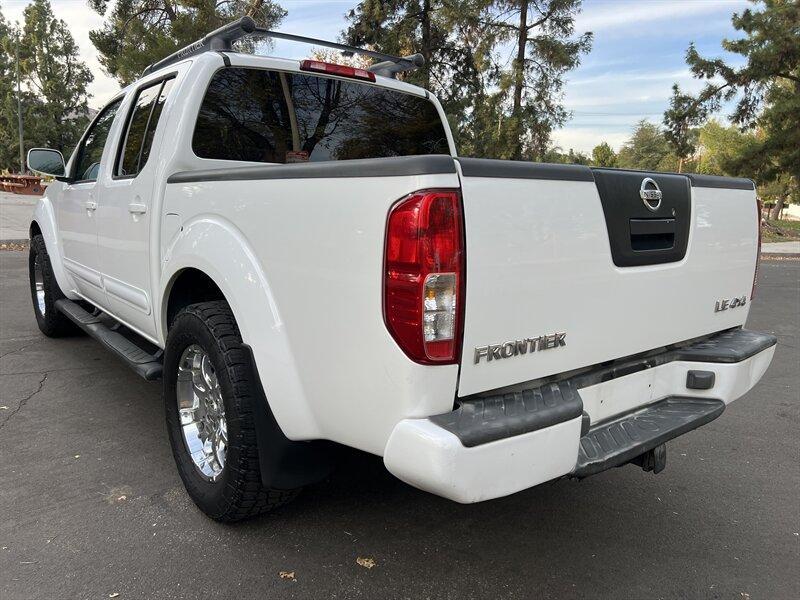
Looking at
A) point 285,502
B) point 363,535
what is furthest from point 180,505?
point 363,535

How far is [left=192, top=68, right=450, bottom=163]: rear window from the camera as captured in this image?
3.15 meters

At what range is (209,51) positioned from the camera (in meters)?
3.27

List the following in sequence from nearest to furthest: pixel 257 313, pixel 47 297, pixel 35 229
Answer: pixel 257 313
pixel 47 297
pixel 35 229

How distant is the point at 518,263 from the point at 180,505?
1959 mm

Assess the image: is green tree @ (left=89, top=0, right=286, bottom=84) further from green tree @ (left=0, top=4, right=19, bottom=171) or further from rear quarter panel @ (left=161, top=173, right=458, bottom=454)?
green tree @ (left=0, top=4, right=19, bottom=171)

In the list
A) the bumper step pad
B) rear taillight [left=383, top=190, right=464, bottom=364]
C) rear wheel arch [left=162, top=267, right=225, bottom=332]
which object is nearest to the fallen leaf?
the bumper step pad

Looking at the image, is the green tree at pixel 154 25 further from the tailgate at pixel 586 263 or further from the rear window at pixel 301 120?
the tailgate at pixel 586 263

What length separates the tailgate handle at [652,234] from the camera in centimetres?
228

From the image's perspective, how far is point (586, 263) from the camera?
211cm

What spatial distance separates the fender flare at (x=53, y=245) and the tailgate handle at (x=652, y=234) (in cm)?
420

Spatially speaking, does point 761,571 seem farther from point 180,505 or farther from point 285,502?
point 180,505

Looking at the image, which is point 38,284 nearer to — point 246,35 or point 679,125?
point 246,35

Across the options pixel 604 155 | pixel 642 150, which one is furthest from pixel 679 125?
pixel 642 150

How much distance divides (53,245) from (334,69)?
9.53ft
